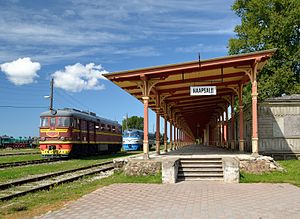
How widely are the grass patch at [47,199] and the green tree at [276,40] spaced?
2066 cm

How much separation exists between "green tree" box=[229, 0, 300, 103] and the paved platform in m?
21.8

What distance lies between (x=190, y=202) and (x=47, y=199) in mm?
3450

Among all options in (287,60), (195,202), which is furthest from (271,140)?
(287,60)

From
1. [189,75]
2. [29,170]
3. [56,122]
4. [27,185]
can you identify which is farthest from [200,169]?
[56,122]

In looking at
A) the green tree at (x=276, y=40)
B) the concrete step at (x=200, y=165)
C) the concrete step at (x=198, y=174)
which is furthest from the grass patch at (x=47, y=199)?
the green tree at (x=276, y=40)

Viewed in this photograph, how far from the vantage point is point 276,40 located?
102 feet

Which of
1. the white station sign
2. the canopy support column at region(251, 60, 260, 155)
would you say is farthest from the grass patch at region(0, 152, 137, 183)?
the canopy support column at region(251, 60, 260, 155)

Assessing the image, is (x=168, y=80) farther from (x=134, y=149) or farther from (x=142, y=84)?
(x=134, y=149)

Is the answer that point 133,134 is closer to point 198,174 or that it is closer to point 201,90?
point 201,90

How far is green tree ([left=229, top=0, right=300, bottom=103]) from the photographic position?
99.2 feet

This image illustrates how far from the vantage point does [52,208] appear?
24.7 feet

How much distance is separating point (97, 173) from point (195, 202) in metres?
8.47

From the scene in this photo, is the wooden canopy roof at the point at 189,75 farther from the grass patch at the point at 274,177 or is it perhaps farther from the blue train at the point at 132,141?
the blue train at the point at 132,141

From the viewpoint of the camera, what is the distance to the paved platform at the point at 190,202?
659 centimetres
